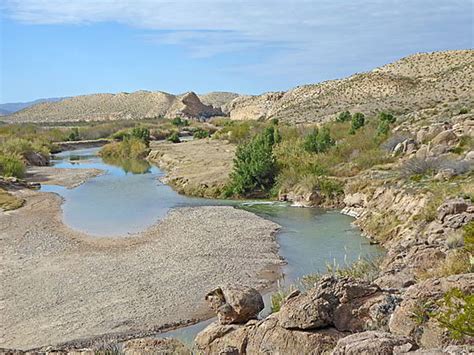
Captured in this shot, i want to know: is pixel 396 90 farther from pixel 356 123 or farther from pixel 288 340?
pixel 288 340

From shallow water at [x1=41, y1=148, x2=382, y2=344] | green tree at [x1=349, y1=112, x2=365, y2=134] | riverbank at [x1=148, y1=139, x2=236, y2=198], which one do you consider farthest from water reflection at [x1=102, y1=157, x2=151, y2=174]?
green tree at [x1=349, y1=112, x2=365, y2=134]

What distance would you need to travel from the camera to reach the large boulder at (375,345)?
6.81 metres

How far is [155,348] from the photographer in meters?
10.3

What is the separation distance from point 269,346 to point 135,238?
51.9 feet

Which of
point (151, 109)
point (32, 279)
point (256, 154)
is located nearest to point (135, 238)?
point (32, 279)

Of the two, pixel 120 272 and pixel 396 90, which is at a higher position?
pixel 396 90

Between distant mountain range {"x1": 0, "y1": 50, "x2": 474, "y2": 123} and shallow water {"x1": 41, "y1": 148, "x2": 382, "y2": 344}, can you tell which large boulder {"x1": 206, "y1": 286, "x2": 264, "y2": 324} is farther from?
distant mountain range {"x1": 0, "y1": 50, "x2": 474, "y2": 123}

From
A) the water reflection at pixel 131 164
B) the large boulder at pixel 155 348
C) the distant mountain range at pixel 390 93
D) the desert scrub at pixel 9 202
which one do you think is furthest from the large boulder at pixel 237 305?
the water reflection at pixel 131 164

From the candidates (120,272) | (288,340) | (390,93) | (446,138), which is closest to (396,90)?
(390,93)

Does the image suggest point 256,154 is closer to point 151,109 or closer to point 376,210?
point 376,210

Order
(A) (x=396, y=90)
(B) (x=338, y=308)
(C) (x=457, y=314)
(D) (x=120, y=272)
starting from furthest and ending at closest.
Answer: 1. (A) (x=396, y=90)
2. (D) (x=120, y=272)
3. (B) (x=338, y=308)
4. (C) (x=457, y=314)

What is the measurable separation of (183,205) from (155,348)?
908 inches

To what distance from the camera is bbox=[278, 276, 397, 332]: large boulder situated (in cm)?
935

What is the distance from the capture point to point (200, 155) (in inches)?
2130
